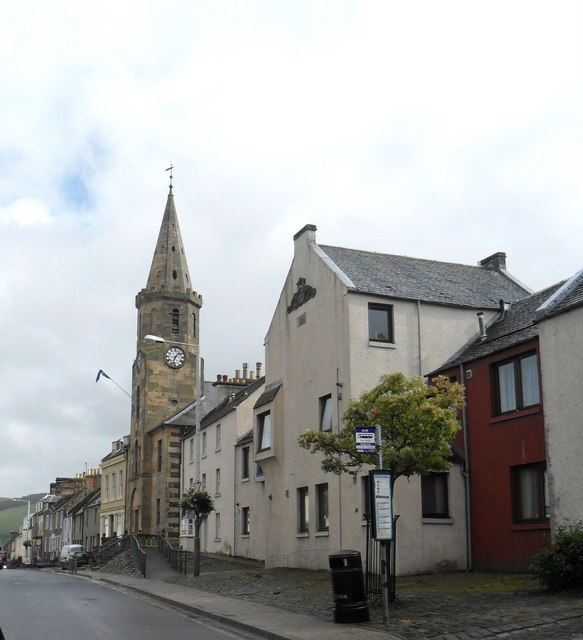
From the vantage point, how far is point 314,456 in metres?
28.7

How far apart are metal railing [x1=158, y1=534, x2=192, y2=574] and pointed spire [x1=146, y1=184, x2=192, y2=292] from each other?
25.9 m

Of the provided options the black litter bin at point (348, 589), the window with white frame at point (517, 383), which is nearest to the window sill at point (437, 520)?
the window with white frame at point (517, 383)

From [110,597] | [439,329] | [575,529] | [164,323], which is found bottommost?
[110,597]

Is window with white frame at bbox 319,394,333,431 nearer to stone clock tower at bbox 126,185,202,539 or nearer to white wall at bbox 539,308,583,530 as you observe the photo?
white wall at bbox 539,308,583,530

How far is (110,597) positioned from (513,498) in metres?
11.4

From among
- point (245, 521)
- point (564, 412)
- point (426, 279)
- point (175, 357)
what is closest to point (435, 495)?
point (564, 412)

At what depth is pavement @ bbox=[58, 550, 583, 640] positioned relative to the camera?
12695 millimetres

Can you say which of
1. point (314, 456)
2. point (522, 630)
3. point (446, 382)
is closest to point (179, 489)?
point (314, 456)

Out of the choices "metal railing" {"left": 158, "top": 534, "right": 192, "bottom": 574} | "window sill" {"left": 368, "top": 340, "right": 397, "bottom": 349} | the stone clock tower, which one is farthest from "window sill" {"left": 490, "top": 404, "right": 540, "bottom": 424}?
the stone clock tower

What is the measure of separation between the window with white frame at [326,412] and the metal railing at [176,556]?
27.1 ft

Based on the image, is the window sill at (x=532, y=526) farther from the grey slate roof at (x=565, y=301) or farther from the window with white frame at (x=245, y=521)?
the window with white frame at (x=245, y=521)

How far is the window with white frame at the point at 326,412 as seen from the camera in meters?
28.2

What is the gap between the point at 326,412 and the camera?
28.6 meters

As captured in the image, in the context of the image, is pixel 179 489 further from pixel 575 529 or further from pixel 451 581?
pixel 575 529
